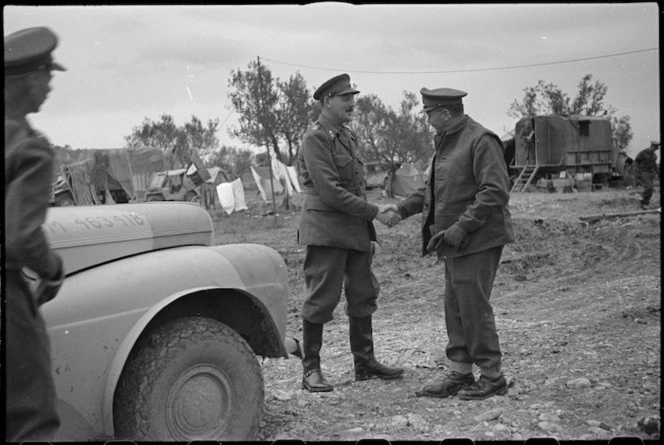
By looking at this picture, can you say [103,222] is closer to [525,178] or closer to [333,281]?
[333,281]

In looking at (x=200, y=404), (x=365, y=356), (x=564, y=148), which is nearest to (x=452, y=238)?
(x=365, y=356)

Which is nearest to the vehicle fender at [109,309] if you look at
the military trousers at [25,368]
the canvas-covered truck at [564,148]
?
the military trousers at [25,368]

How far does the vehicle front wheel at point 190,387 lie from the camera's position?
3.03 meters

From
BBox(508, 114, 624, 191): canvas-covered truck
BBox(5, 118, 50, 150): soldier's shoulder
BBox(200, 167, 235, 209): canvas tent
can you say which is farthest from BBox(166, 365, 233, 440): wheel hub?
BBox(508, 114, 624, 191): canvas-covered truck

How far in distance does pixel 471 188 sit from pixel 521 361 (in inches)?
58.0

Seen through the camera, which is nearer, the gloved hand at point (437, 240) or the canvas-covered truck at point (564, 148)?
the gloved hand at point (437, 240)

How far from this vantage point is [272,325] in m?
3.71

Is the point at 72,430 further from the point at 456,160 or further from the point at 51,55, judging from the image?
the point at 456,160

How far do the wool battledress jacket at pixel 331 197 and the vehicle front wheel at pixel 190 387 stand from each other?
141 cm

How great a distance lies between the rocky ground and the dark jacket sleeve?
1888 millimetres

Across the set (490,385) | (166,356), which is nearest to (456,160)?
(490,385)

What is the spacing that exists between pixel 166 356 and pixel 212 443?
458 millimetres

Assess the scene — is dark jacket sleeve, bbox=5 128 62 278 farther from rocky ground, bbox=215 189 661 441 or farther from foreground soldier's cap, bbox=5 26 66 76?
rocky ground, bbox=215 189 661 441

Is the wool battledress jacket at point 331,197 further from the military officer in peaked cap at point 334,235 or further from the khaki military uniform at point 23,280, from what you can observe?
the khaki military uniform at point 23,280
